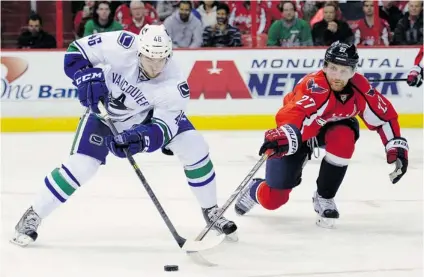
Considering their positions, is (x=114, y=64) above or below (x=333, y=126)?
above

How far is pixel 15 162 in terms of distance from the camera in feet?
19.6

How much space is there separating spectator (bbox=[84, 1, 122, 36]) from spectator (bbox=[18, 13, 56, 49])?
308mm

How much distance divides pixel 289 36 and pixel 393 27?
98 centimetres

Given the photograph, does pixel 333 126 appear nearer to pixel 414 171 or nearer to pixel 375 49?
pixel 414 171

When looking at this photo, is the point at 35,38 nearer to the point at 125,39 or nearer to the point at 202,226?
the point at 202,226

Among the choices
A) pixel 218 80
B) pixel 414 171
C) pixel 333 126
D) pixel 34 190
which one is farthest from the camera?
pixel 218 80

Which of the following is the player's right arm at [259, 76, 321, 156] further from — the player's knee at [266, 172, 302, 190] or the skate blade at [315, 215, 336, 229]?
the skate blade at [315, 215, 336, 229]

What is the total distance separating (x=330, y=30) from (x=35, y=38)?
8.04ft

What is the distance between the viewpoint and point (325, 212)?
414cm

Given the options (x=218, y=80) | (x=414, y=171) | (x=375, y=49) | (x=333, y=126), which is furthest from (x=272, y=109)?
(x=333, y=126)

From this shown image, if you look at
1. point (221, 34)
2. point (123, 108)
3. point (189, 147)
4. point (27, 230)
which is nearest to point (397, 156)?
point (189, 147)

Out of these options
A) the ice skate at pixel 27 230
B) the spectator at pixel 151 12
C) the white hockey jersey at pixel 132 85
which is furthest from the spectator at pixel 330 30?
the ice skate at pixel 27 230

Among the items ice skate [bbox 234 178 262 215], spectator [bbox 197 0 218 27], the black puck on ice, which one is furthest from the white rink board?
the black puck on ice

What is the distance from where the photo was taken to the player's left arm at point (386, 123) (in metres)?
3.93
